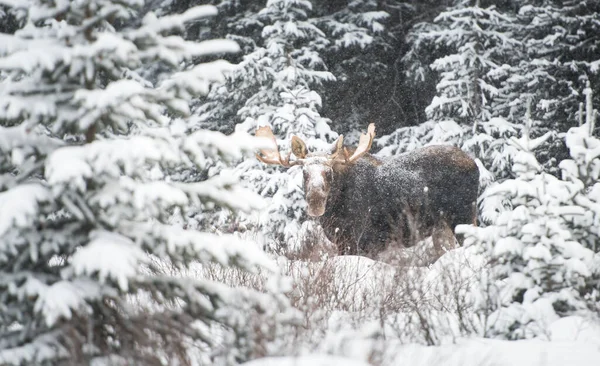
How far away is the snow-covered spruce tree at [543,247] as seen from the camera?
11.6 ft

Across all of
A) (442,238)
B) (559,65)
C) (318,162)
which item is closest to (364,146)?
(318,162)

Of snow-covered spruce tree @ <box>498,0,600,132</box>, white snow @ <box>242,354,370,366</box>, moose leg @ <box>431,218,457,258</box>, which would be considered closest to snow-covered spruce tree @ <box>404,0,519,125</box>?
snow-covered spruce tree @ <box>498,0,600,132</box>

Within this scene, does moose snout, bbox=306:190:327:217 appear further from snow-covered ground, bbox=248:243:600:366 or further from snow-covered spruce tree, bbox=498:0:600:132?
snow-covered spruce tree, bbox=498:0:600:132

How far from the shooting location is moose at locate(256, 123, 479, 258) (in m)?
6.93

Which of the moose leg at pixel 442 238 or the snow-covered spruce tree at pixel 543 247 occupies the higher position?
the snow-covered spruce tree at pixel 543 247

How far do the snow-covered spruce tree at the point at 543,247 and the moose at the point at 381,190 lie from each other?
2748 mm

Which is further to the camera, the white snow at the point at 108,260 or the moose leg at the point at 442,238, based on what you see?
the moose leg at the point at 442,238

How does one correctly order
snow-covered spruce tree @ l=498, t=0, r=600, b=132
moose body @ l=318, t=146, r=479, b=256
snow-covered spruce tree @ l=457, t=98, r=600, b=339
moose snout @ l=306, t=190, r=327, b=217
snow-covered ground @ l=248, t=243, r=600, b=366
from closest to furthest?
1. snow-covered ground @ l=248, t=243, r=600, b=366
2. snow-covered spruce tree @ l=457, t=98, r=600, b=339
3. moose snout @ l=306, t=190, r=327, b=217
4. moose body @ l=318, t=146, r=479, b=256
5. snow-covered spruce tree @ l=498, t=0, r=600, b=132

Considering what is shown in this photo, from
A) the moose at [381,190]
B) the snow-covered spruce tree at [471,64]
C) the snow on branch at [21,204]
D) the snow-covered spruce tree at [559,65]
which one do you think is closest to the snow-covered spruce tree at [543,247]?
the moose at [381,190]

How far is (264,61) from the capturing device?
33.4ft

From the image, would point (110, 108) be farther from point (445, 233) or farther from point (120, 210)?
point (445, 233)

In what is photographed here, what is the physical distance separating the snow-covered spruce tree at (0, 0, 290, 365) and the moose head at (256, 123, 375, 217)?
11.4ft

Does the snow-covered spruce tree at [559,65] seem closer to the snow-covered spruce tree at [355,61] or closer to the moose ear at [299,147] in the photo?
the snow-covered spruce tree at [355,61]

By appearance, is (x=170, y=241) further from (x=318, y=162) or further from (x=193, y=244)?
(x=318, y=162)
